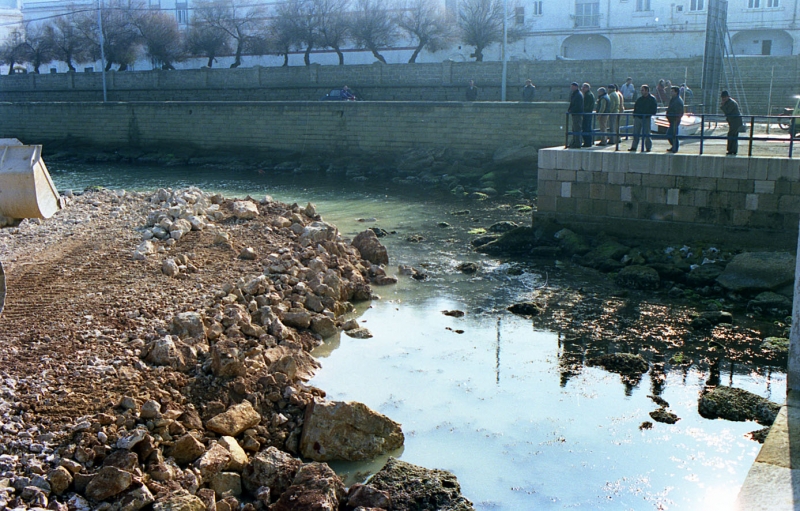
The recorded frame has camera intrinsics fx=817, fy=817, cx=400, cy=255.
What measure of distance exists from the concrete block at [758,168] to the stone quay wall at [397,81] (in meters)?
12.7

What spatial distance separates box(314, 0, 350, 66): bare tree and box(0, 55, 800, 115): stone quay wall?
6.33 metres

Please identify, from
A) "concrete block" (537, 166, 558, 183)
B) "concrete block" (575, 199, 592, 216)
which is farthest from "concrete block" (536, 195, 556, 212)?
"concrete block" (575, 199, 592, 216)

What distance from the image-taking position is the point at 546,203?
52.7ft

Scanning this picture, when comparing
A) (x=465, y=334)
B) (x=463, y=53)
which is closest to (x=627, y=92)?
(x=465, y=334)

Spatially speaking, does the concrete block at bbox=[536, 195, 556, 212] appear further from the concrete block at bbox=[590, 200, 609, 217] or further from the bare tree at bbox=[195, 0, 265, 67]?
the bare tree at bbox=[195, 0, 265, 67]

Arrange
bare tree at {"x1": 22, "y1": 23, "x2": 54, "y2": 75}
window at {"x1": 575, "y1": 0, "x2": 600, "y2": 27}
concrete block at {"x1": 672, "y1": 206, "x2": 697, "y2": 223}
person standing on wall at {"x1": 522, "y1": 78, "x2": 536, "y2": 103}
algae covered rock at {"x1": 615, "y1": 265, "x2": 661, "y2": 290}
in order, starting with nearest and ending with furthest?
algae covered rock at {"x1": 615, "y1": 265, "x2": 661, "y2": 290}
concrete block at {"x1": 672, "y1": 206, "x2": 697, "y2": 223}
person standing on wall at {"x1": 522, "y1": 78, "x2": 536, "y2": 103}
window at {"x1": 575, "y1": 0, "x2": 600, "y2": 27}
bare tree at {"x1": 22, "y1": 23, "x2": 54, "y2": 75}

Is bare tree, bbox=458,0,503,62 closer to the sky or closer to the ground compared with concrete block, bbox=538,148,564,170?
closer to the sky

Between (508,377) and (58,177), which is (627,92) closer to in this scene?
(508,377)

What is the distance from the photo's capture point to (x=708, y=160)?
14.2 m

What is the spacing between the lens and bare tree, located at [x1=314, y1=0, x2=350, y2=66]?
4491 cm

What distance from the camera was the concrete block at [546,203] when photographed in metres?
16.0

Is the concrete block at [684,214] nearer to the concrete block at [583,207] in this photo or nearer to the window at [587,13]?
the concrete block at [583,207]

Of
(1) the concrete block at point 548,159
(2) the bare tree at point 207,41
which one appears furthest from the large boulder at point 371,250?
(2) the bare tree at point 207,41

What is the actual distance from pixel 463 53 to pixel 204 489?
43022 millimetres
